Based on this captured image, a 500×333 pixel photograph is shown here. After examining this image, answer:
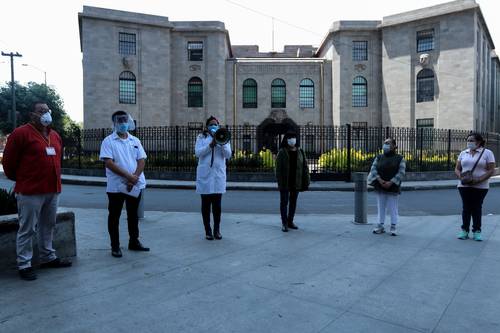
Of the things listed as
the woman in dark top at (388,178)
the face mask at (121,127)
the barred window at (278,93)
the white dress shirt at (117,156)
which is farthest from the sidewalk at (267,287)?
the barred window at (278,93)

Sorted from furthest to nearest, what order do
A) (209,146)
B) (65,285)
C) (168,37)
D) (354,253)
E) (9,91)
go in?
(9,91)
(168,37)
(209,146)
(354,253)
(65,285)

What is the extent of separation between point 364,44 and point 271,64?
8665mm

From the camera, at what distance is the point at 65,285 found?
428 centimetres

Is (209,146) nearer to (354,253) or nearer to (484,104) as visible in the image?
(354,253)

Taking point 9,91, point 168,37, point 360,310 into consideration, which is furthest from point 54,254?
point 9,91

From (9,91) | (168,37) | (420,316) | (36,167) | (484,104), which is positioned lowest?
(420,316)

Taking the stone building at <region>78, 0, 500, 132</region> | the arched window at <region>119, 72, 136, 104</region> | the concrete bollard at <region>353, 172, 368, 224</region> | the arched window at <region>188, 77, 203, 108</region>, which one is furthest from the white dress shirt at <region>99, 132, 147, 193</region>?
the arched window at <region>188, 77, 203, 108</region>

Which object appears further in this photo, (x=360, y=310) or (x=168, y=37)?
(x=168, y=37)

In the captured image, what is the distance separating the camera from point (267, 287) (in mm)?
4309

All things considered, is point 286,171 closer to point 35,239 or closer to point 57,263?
point 57,263

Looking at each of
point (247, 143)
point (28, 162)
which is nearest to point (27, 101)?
point (247, 143)

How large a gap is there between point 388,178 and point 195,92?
1302 inches

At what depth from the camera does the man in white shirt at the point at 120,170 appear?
17.5 ft

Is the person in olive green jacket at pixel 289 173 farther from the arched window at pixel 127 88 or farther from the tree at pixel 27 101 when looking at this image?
the tree at pixel 27 101
